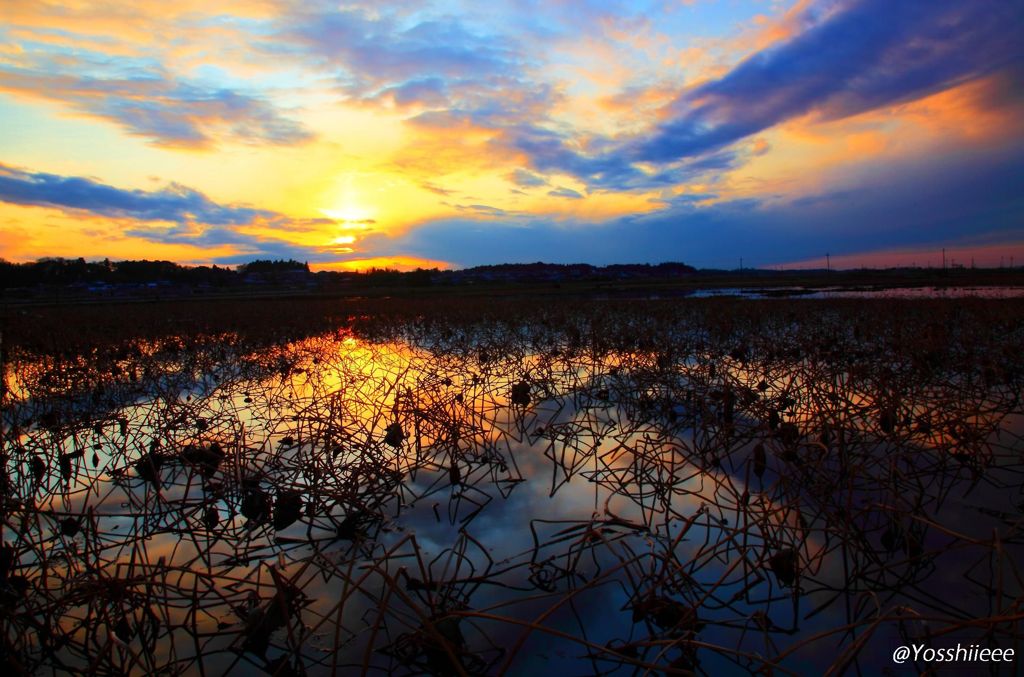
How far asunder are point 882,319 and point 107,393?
60.6 ft

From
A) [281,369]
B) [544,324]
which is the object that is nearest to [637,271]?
[544,324]

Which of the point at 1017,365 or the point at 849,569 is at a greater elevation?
the point at 1017,365

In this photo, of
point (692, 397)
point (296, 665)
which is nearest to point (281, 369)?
point (692, 397)

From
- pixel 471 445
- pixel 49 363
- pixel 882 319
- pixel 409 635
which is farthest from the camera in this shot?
pixel 882 319

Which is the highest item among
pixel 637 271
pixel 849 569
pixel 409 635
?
pixel 637 271

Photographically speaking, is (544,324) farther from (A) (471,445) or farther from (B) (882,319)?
(A) (471,445)

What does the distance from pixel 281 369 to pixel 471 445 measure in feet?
20.0

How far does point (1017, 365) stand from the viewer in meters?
7.25

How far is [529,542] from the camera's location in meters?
3.32

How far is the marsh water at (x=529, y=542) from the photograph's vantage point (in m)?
2.29

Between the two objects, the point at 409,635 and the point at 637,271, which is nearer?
the point at 409,635

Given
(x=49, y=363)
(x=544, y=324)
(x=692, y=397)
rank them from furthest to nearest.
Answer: (x=544, y=324)
(x=49, y=363)
(x=692, y=397)

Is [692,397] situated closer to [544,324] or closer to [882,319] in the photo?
[544,324]

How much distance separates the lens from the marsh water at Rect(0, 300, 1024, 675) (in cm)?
229
